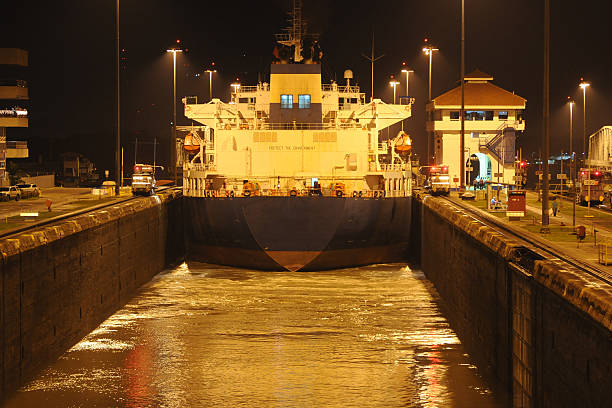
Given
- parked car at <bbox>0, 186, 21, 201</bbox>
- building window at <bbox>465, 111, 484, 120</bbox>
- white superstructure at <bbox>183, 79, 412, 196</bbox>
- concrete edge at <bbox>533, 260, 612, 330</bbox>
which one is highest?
building window at <bbox>465, 111, 484, 120</bbox>

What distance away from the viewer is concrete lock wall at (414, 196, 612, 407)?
15.7m

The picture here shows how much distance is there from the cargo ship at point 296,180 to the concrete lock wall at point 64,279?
437 centimetres

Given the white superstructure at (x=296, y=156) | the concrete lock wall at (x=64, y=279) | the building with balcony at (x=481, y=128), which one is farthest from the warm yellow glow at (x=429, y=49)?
the concrete lock wall at (x=64, y=279)

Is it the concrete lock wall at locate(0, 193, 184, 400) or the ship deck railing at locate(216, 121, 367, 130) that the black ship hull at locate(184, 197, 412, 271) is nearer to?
the concrete lock wall at locate(0, 193, 184, 400)

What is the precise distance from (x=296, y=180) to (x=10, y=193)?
17132 mm

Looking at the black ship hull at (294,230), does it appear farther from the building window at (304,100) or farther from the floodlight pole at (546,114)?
the floodlight pole at (546,114)

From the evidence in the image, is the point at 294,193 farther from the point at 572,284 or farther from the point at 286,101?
the point at 572,284

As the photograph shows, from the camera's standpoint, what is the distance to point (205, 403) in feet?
79.5

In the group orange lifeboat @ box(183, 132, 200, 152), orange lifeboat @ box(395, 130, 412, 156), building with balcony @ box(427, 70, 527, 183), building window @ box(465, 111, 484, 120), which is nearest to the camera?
orange lifeboat @ box(395, 130, 412, 156)

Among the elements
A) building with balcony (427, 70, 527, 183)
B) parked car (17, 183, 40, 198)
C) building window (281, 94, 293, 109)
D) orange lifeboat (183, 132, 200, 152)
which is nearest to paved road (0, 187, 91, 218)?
parked car (17, 183, 40, 198)

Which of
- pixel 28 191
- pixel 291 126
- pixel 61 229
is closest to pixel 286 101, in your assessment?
pixel 291 126

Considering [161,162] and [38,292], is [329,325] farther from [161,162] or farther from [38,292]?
[161,162]

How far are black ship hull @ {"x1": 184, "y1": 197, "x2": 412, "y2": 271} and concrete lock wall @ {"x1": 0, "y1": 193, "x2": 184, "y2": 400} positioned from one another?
3974 mm

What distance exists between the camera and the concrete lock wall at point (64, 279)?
23.7m
